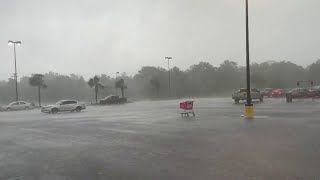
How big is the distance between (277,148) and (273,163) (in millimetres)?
2715

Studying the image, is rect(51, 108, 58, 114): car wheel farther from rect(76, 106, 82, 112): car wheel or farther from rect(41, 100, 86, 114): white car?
rect(76, 106, 82, 112): car wheel

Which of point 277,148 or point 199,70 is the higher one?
point 199,70

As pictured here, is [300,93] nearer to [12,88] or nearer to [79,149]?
[79,149]

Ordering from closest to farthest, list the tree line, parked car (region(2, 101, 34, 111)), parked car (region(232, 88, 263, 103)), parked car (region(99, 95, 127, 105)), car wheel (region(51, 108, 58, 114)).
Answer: car wheel (region(51, 108, 58, 114)), parked car (region(232, 88, 263, 103)), parked car (region(2, 101, 34, 111)), parked car (region(99, 95, 127, 105)), the tree line

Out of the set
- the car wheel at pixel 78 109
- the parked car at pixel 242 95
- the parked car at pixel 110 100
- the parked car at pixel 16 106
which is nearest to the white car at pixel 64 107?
the car wheel at pixel 78 109

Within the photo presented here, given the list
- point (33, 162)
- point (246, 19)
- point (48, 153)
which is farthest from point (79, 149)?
point (246, 19)

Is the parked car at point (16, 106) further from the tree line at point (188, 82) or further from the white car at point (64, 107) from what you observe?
the tree line at point (188, 82)

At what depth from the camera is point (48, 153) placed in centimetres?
1449

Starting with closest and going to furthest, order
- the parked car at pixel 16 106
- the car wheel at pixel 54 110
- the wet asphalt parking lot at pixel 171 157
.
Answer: the wet asphalt parking lot at pixel 171 157, the car wheel at pixel 54 110, the parked car at pixel 16 106

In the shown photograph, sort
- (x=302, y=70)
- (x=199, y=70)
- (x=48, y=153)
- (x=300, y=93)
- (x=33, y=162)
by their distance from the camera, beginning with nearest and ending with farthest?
(x=33, y=162) < (x=48, y=153) < (x=300, y=93) < (x=302, y=70) < (x=199, y=70)

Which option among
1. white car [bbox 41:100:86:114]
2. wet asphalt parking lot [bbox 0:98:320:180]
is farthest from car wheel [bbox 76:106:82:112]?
wet asphalt parking lot [bbox 0:98:320:180]

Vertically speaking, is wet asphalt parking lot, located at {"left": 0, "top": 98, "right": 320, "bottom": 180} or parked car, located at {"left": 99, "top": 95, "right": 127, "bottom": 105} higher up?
parked car, located at {"left": 99, "top": 95, "right": 127, "bottom": 105}

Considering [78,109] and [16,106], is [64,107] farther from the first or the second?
[16,106]

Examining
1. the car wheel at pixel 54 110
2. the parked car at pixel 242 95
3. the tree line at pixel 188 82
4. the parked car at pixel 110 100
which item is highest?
the tree line at pixel 188 82
